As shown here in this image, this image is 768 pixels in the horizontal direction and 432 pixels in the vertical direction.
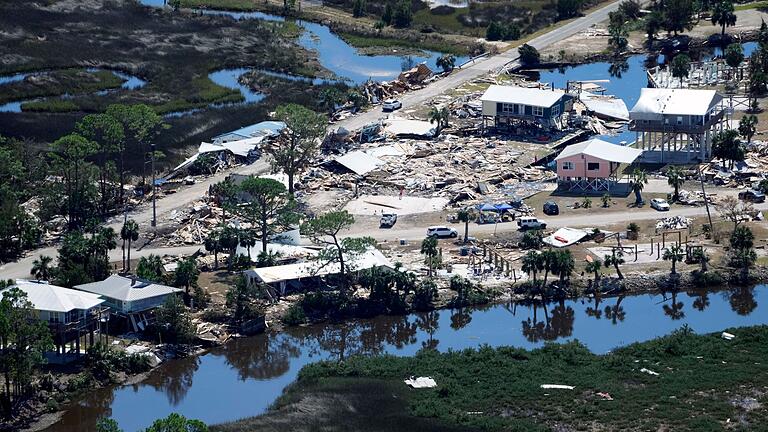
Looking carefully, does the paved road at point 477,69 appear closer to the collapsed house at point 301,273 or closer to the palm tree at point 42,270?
the collapsed house at point 301,273

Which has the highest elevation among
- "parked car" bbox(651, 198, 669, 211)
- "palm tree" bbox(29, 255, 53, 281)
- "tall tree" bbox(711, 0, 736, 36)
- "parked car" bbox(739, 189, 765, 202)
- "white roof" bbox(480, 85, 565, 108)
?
"tall tree" bbox(711, 0, 736, 36)

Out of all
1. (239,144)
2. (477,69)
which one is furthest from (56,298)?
(477,69)

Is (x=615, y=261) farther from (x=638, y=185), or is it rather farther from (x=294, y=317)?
(x=294, y=317)

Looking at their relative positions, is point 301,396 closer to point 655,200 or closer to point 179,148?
point 655,200

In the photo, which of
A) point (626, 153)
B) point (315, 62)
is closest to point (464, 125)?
point (626, 153)

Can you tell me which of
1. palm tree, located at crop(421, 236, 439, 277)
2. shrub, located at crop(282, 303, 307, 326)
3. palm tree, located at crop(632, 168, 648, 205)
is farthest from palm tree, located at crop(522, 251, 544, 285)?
palm tree, located at crop(632, 168, 648, 205)

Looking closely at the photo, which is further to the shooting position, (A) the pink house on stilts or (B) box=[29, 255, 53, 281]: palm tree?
(A) the pink house on stilts

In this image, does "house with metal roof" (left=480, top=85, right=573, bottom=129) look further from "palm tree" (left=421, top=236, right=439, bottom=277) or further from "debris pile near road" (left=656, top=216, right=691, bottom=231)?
"palm tree" (left=421, top=236, right=439, bottom=277)
